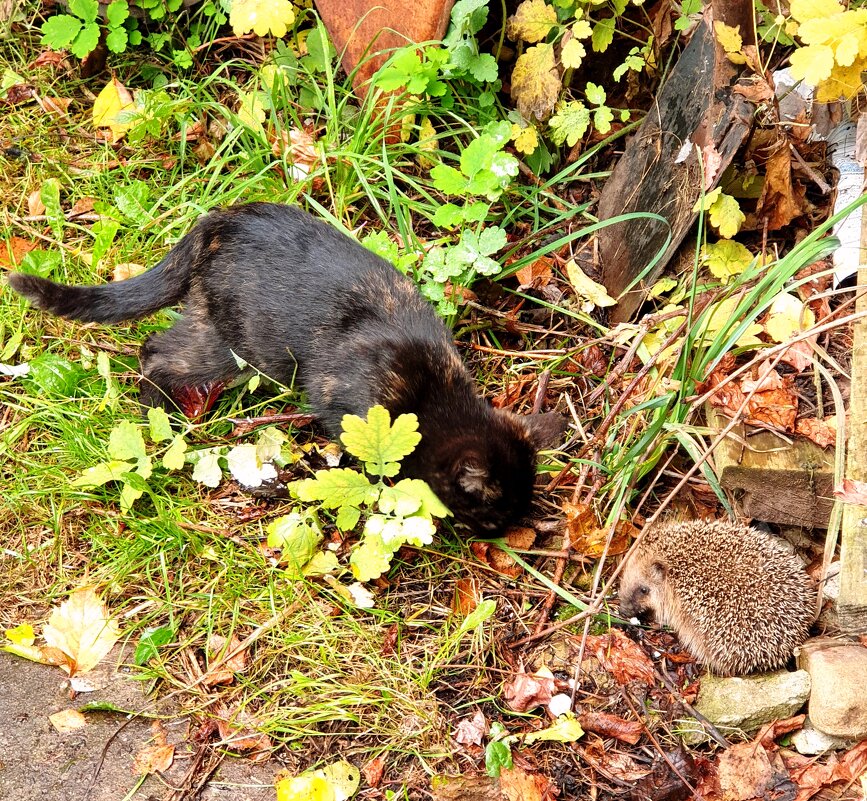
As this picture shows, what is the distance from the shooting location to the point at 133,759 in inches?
132

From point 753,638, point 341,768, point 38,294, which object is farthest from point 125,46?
point 753,638

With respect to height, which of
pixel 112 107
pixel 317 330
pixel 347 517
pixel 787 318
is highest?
pixel 112 107

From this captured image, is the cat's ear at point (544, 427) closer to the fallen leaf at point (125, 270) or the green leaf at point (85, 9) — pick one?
the fallen leaf at point (125, 270)

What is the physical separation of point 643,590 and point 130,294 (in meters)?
2.69

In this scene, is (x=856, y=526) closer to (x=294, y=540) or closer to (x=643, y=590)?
(x=643, y=590)

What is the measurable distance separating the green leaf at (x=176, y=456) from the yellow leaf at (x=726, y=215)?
2.68 metres

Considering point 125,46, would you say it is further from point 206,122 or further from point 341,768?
point 341,768

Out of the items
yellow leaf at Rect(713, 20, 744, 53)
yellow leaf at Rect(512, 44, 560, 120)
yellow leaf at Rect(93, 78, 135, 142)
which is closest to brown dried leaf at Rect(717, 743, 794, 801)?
yellow leaf at Rect(713, 20, 744, 53)

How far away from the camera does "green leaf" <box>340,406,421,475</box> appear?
3.43 metres

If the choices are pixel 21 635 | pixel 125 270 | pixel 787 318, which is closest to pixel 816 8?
pixel 787 318

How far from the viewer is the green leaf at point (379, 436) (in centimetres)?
343

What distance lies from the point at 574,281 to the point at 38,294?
2685 mm

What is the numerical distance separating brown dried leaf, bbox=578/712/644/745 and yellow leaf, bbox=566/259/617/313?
6.93 ft

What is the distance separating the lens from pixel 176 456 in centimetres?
393
